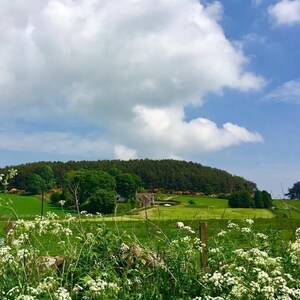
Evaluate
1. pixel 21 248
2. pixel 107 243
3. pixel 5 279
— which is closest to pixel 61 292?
pixel 5 279

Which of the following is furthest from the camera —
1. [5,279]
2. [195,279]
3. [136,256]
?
[136,256]

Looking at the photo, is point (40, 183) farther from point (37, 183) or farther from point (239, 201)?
point (239, 201)

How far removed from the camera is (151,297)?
4.96 meters

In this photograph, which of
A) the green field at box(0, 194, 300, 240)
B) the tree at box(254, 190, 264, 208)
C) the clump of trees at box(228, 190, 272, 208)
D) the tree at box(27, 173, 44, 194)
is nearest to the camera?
the green field at box(0, 194, 300, 240)

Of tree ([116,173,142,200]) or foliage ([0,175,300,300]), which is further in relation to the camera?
tree ([116,173,142,200])

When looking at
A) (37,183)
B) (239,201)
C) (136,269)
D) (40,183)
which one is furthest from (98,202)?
(239,201)

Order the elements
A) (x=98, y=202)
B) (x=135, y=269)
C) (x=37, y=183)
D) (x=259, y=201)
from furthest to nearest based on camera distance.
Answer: (x=259, y=201)
(x=98, y=202)
(x=37, y=183)
(x=135, y=269)

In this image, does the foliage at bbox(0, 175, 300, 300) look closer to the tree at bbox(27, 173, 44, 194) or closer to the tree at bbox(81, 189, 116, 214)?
the tree at bbox(27, 173, 44, 194)

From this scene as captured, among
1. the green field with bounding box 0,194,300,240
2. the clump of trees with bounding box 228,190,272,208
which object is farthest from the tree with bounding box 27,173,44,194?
the clump of trees with bounding box 228,190,272,208

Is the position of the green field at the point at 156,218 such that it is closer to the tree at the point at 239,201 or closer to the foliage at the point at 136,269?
the foliage at the point at 136,269

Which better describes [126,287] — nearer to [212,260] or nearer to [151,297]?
[151,297]

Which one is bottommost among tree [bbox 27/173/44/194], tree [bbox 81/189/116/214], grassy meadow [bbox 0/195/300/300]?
grassy meadow [bbox 0/195/300/300]

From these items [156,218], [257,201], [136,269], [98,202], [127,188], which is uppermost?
[127,188]

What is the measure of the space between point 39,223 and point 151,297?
1604 millimetres
